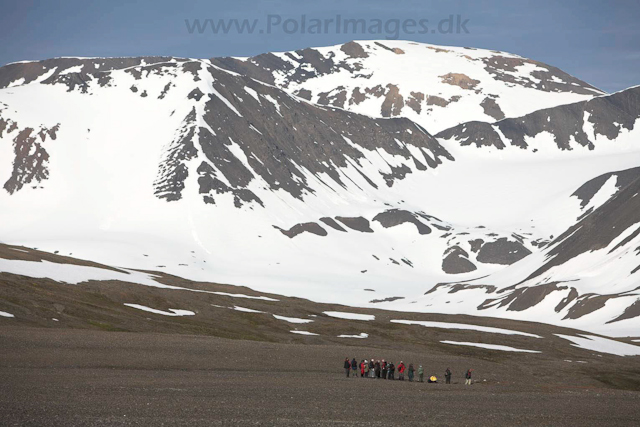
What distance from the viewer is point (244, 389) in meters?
52.5

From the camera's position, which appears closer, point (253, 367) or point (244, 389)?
point (244, 389)

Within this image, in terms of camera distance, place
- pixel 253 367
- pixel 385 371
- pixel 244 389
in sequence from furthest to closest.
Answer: pixel 385 371 → pixel 253 367 → pixel 244 389

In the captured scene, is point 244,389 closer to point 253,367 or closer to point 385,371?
point 253,367

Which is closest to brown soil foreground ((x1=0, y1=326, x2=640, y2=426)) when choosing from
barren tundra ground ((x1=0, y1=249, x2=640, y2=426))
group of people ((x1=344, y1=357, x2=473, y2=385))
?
barren tundra ground ((x1=0, y1=249, x2=640, y2=426))

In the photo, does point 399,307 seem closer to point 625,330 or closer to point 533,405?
point 625,330

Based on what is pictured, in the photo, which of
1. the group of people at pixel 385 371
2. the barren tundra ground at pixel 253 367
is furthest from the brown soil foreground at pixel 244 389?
the group of people at pixel 385 371

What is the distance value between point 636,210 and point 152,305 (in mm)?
121607

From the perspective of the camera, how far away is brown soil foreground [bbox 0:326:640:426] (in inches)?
1630

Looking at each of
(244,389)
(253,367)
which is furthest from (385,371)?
(244,389)

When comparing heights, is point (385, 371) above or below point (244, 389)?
above

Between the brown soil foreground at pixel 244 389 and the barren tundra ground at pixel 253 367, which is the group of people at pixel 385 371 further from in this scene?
the barren tundra ground at pixel 253 367

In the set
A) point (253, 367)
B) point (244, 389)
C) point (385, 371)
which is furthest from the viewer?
point (385, 371)

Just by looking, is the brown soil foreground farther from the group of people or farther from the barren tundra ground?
the group of people

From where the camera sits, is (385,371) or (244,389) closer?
(244,389)
